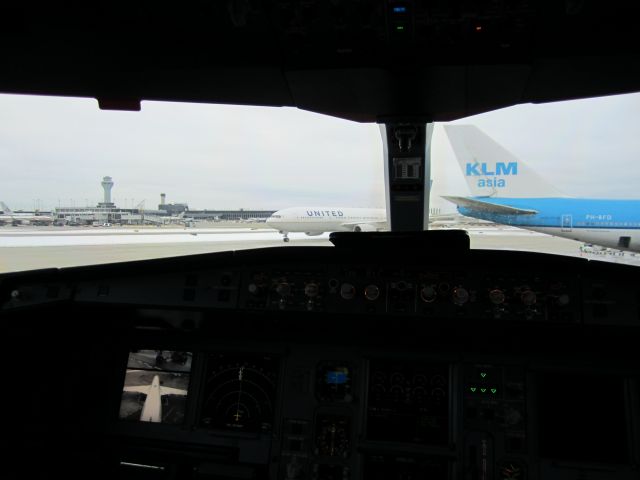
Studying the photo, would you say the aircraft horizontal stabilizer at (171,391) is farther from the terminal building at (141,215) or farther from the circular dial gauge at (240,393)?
the terminal building at (141,215)

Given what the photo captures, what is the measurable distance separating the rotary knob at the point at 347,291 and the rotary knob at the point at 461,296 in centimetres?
39

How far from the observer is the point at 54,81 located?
1820 millimetres

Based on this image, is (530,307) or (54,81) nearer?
(530,307)

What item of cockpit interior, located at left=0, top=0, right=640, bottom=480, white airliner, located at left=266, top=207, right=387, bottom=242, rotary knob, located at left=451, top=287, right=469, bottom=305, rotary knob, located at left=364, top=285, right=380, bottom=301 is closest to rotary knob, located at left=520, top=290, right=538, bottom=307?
cockpit interior, located at left=0, top=0, right=640, bottom=480

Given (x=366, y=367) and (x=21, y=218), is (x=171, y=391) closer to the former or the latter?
(x=366, y=367)

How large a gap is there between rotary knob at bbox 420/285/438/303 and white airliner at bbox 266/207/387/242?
0.51 metres

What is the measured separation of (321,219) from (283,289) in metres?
3.29

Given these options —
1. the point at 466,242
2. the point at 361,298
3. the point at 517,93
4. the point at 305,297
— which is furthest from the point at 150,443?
the point at 517,93

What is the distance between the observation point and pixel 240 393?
195 cm

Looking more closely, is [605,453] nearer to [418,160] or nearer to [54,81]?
[418,160]

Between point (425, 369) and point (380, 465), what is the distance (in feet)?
1.43

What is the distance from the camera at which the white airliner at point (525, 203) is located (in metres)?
2.91

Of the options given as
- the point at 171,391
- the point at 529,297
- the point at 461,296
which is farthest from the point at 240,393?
the point at 529,297

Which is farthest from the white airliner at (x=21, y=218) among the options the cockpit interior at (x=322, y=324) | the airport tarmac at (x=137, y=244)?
the cockpit interior at (x=322, y=324)
